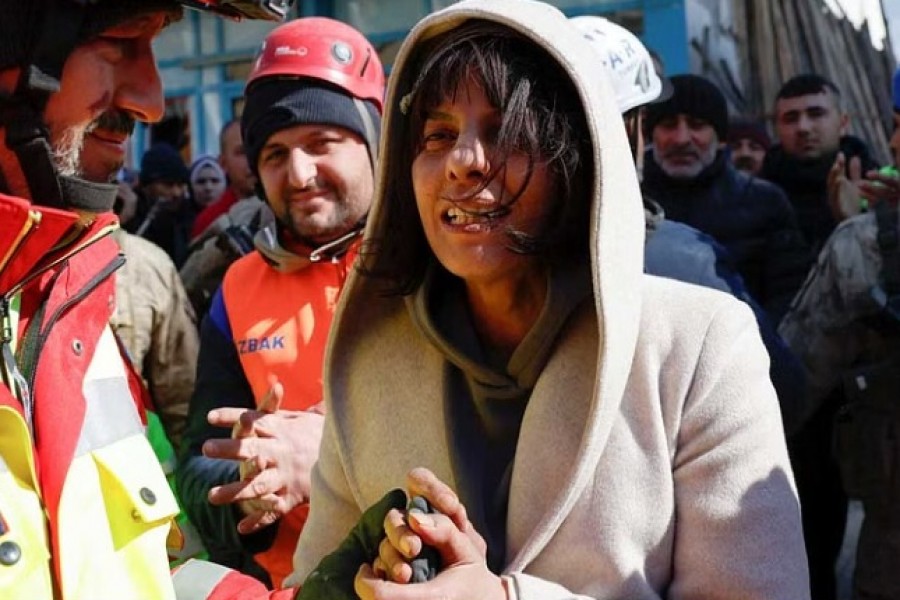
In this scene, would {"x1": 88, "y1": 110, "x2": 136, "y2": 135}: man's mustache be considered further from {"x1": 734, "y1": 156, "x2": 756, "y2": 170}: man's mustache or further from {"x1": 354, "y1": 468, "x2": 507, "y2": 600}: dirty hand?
{"x1": 734, "y1": 156, "x2": 756, "y2": 170}: man's mustache

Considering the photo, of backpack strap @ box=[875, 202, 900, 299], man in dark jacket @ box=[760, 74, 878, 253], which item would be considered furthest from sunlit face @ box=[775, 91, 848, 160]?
backpack strap @ box=[875, 202, 900, 299]

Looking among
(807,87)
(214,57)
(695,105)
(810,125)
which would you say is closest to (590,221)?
(695,105)

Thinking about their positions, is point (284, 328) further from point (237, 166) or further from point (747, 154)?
point (747, 154)

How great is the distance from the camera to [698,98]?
17.6ft

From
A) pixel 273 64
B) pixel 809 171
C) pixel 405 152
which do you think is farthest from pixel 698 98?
pixel 405 152

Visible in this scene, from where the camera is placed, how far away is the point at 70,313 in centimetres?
224

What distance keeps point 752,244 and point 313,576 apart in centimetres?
348

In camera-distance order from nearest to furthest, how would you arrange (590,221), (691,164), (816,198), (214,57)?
(590,221) < (691,164) < (816,198) < (214,57)

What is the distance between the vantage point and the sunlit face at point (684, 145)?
527cm

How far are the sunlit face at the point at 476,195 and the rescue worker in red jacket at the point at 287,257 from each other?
977mm

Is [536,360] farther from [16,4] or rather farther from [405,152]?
[16,4]

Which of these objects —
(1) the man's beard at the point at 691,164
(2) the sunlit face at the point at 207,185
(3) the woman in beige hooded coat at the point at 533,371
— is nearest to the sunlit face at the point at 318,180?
(3) the woman in beige hooded coat at the point at 533,371

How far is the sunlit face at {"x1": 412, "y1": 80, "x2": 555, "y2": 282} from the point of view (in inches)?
86.6

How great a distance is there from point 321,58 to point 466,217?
5.19 ft
